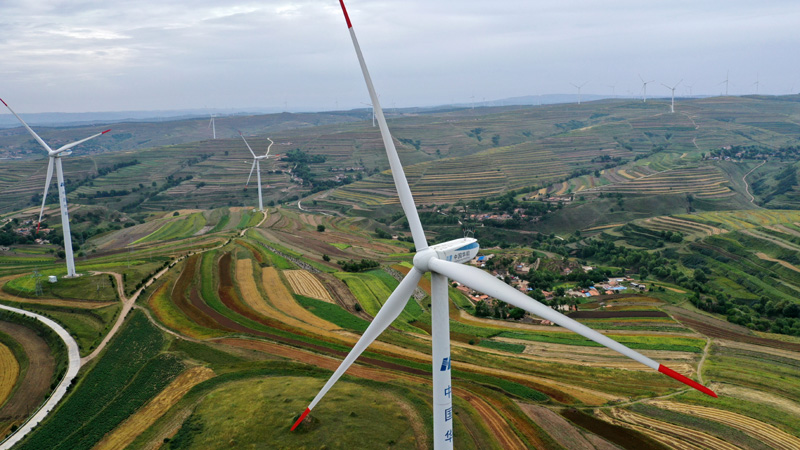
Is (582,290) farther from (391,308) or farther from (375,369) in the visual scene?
(391,308)

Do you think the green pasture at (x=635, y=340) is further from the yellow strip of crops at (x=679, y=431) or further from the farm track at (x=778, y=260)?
the farm track at (x=778, y=260)

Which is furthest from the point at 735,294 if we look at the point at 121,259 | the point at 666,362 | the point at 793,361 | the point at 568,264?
the point at 121,259

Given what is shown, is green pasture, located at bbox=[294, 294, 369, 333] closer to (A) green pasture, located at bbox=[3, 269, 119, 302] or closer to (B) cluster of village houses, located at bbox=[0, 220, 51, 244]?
(A) green pasture, located at bbox=[3, 269, 119, 302]

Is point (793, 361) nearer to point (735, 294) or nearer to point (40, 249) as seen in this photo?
point (735, 294)

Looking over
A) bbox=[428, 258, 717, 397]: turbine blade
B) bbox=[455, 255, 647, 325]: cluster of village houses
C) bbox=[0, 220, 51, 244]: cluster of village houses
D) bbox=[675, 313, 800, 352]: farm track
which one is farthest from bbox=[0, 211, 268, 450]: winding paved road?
bbox=[675, 313, 800, 352]: farm track

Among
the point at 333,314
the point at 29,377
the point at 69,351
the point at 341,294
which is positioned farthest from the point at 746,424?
the point at 69,351

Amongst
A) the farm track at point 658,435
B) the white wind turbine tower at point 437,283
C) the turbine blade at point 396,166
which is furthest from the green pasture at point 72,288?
the farm track at point 658,435
